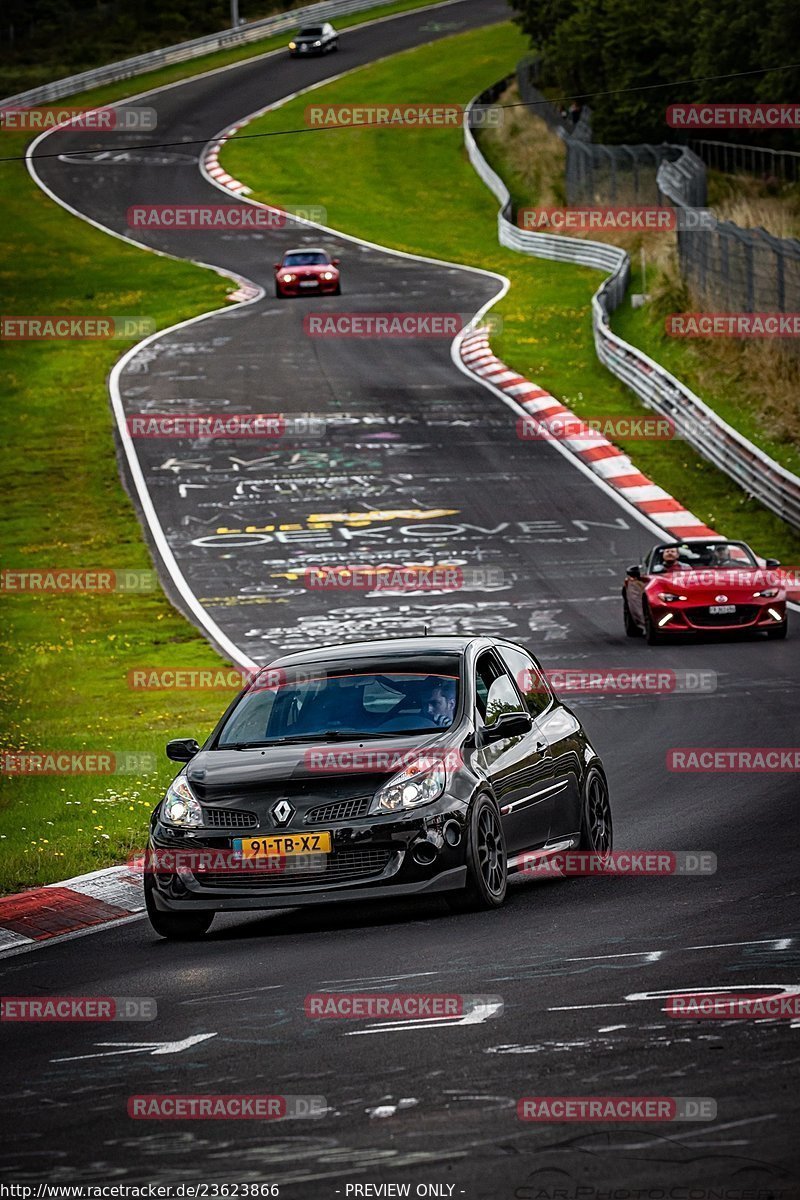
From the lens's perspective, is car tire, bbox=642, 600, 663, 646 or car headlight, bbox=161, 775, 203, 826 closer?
car headlight, bbox=161, 775, 203, 826

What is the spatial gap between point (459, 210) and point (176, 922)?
60.3 m

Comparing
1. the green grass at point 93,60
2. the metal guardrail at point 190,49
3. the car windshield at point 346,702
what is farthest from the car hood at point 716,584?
the green grass at point 93,60

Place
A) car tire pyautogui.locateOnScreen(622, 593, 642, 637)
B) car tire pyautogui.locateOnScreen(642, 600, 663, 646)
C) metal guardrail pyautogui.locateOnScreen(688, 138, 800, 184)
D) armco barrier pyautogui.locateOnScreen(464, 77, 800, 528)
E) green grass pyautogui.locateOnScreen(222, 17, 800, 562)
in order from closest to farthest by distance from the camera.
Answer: car tire pyautogui.locateOnScreen(642, 600, 663, 646) < car tire pyautogui.locateOnScreen(622, 593, 642, 637) < armco barrier pyautogui.locateOnScreen(464, 77, 800, 528) < green grass pyautogui.locateOnScreen(222, 17, 800, 562) < metal guardrail pyautogui.locateOnScreen(688, 138, 800, 184)

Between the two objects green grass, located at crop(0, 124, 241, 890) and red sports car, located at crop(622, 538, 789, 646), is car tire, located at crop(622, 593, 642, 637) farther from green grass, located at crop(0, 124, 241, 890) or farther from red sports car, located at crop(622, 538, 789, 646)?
green grass, located at crop(0, 124, 241, 890)

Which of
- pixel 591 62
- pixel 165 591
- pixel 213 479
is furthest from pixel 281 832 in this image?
pixel 591 62

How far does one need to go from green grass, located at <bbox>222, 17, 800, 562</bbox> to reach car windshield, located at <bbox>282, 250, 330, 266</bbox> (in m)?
5.17

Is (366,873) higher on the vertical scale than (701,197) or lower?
higher

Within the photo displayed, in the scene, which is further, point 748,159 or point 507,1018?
point 748,159

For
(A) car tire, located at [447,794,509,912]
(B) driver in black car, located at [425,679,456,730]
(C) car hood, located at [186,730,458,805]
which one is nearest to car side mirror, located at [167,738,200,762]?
(C) car hood, located at [186,730,458,805]

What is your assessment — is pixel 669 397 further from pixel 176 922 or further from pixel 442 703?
pixel 176 922

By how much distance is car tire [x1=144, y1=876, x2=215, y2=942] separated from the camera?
10500 millimetres

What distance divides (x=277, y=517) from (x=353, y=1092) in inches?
1035

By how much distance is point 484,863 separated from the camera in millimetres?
10500

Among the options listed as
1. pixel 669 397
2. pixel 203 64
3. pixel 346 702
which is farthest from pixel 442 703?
pixel 203 64
